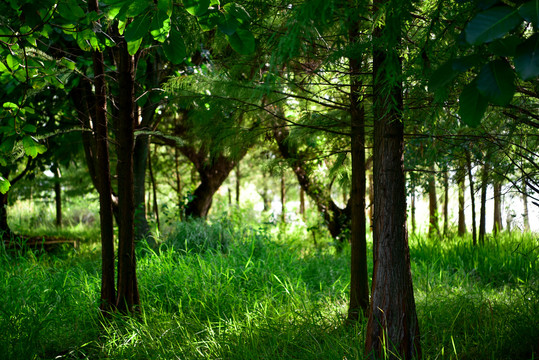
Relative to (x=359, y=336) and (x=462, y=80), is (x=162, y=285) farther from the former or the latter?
(x=462, y=80)

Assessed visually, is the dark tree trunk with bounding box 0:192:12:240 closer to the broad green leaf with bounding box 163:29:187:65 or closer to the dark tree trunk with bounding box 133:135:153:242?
the dark tree trunk with bounding box 133:135:153:242

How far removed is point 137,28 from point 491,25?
119cm

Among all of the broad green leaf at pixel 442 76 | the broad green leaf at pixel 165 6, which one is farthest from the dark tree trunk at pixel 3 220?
the broad green leaf at pixel 442 76

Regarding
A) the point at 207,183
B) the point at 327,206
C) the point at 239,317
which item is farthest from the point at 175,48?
the point at 207,183

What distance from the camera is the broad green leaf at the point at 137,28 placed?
1.54m

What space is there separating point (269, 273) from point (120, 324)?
1645 millimetres

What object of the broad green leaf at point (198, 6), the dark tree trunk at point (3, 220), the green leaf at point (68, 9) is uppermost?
the green leaf at point (68, 9)

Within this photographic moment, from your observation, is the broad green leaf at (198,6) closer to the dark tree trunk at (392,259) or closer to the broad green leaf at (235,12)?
the broad green leaf at (235,12)

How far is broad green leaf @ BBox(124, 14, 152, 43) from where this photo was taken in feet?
5.07

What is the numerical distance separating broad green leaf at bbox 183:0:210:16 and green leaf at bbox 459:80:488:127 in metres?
0.87

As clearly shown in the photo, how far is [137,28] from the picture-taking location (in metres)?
1.55

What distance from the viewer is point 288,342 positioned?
2.76 m

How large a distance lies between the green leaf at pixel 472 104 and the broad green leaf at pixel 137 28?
1.14 metres

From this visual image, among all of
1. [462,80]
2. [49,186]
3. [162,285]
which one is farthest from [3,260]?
[49,186]
